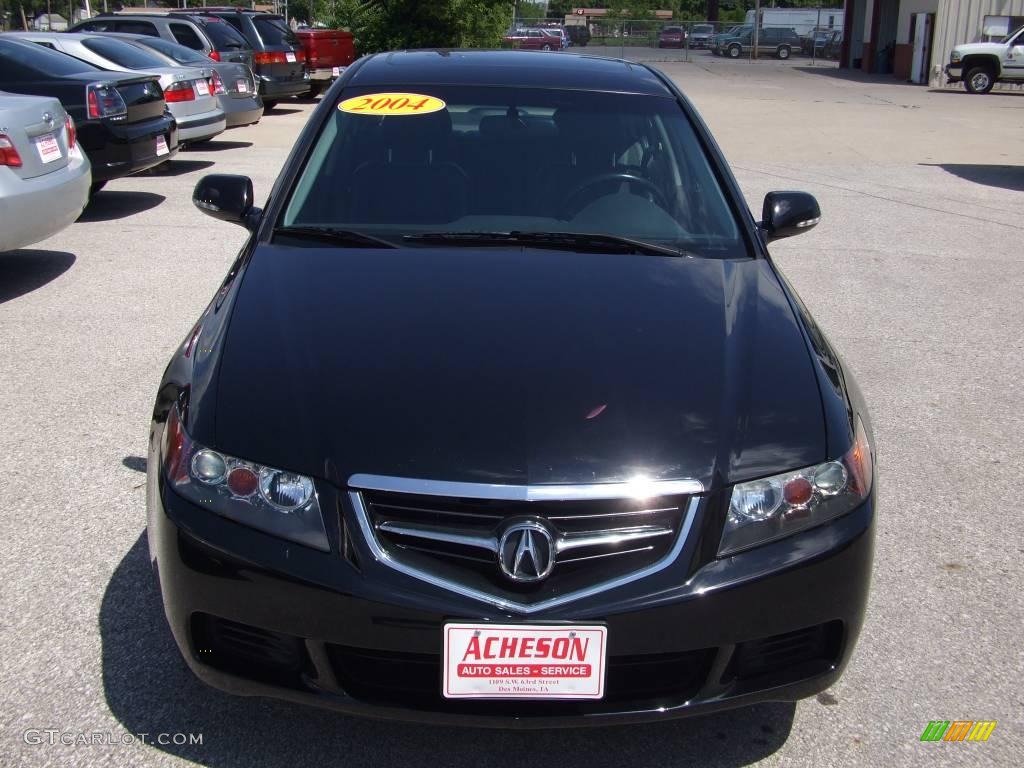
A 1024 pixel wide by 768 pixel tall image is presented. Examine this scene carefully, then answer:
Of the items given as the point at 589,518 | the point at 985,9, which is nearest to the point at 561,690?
the point at 589,518

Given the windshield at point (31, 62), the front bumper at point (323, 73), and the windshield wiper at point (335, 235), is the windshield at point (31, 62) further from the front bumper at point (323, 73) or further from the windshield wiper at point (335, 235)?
the front bumper at point (323, 73)

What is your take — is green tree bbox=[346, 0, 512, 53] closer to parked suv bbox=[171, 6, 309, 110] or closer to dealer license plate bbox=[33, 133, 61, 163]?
parked suv bbox=[171, 6, 309, 110]

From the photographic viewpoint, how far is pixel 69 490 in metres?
4.09

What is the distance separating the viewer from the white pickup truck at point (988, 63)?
2922cm

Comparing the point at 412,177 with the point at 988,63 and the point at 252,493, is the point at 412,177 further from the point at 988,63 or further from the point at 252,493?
the point at 988,63

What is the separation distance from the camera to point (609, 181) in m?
3.88

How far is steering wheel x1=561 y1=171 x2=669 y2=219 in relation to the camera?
12.3 ft

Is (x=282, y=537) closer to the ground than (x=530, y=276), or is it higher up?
closer to the ground

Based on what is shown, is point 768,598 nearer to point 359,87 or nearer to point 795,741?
point 795,741

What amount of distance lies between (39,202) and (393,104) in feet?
12.5

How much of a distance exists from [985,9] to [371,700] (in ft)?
111

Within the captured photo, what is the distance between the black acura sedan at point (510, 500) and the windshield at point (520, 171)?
547 mm

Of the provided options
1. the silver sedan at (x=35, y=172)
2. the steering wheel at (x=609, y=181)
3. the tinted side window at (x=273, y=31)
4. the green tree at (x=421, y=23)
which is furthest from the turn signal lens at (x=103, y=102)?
the green tree at (x=421, y=23)

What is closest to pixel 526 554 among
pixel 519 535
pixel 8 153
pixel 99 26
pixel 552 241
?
pixel 519 535
